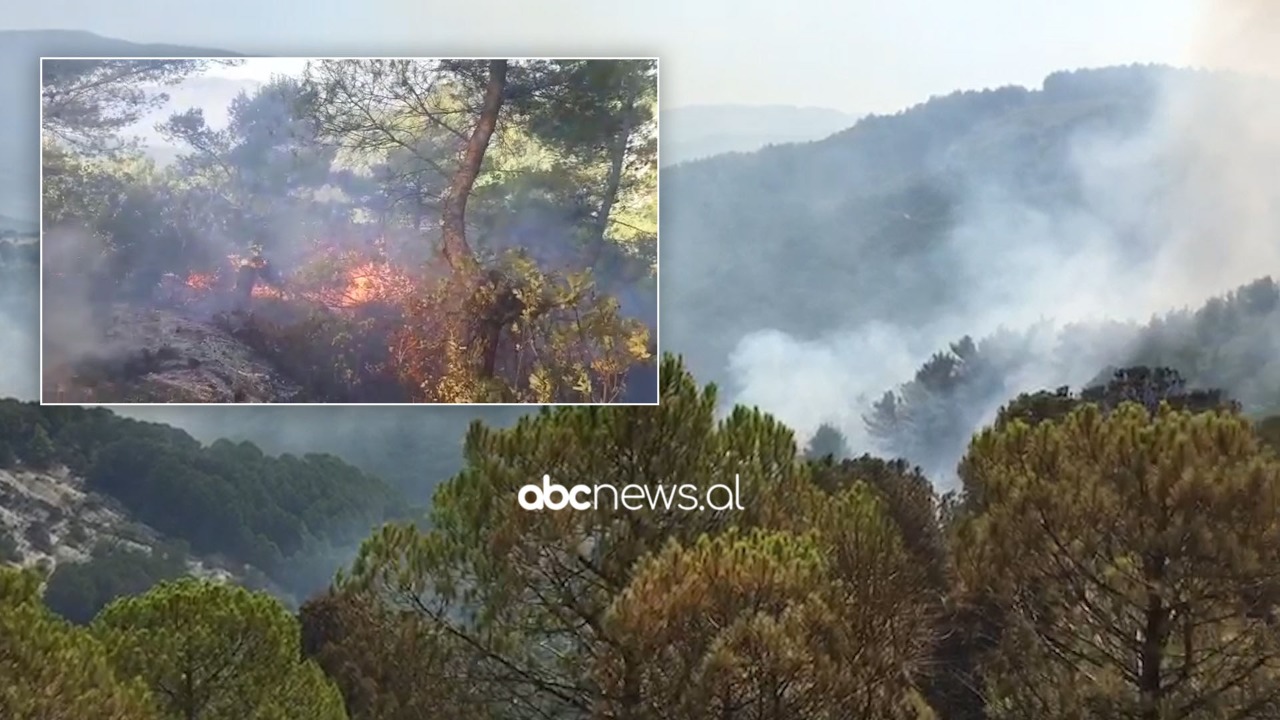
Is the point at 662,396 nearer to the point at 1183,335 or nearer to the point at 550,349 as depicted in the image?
the point at 550,349

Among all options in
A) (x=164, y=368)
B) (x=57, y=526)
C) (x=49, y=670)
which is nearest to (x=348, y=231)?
(x=164, y=368)

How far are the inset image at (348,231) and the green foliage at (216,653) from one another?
73 cm

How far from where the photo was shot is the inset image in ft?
16.8

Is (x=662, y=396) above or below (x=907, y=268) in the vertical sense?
below

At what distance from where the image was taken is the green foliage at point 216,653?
505 centimetres

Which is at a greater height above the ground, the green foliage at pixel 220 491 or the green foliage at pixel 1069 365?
the green foliage at pixel 1069 365

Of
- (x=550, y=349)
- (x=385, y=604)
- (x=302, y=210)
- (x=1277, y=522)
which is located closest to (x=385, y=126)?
(x=302, y=210)

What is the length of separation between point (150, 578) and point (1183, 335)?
3.86 meters

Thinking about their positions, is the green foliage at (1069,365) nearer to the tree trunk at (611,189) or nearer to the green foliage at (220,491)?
the tree trunk at (611,189)

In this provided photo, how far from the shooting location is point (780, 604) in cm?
488

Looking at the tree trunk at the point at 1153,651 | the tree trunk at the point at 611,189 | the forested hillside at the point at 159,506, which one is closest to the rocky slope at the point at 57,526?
the forested hillside at the point at 159,506

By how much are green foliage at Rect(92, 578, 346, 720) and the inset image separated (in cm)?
73

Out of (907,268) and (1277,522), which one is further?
(907,268)

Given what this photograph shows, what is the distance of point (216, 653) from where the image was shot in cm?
509
